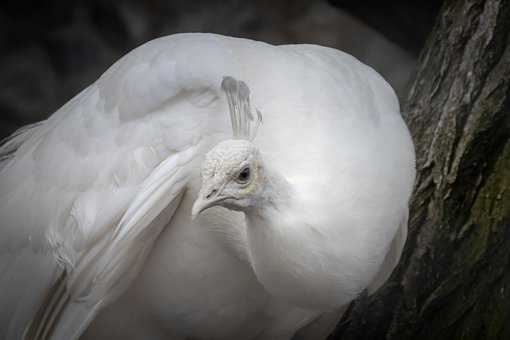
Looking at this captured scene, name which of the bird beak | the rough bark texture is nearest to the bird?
the bird beak

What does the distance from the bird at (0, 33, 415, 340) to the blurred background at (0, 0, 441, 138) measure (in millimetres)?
2584

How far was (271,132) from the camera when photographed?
276cm

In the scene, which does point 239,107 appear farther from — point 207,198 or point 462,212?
point 462,212

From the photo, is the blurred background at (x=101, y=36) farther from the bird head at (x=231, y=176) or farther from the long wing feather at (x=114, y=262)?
the bird head at (x=231, y=176)

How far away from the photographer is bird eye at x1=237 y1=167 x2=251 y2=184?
92.8 inches

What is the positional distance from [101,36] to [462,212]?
3.57m

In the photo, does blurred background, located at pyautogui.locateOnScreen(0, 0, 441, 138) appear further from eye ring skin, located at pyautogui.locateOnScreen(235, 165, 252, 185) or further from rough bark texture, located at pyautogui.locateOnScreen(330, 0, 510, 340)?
eye ring skin, located at pyautogui.locateOnScreen(235, 165, 252, 185)

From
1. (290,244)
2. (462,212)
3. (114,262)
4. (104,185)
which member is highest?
(462,212)

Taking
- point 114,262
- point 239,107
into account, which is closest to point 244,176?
point 239,107

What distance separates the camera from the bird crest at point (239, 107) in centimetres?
251

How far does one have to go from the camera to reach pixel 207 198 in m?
2.32

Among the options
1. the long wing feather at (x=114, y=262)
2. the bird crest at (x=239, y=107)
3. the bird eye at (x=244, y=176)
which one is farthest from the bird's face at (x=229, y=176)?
the long wing feather at (x=114, y=262)

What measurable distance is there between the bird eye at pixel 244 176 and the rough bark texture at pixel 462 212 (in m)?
1.12

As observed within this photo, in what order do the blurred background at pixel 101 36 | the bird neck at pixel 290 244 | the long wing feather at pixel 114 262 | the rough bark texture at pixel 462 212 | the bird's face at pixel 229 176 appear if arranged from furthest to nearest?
1. the blurred background at pixel 101 36
2. the rough bark texture at pixel 462 212
3. the long wing feather at pixel 114 262
4. the bird neck at pixel 290 244
5. the bird's face at pixel 229 176
